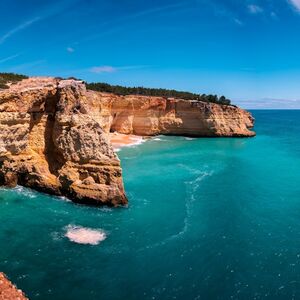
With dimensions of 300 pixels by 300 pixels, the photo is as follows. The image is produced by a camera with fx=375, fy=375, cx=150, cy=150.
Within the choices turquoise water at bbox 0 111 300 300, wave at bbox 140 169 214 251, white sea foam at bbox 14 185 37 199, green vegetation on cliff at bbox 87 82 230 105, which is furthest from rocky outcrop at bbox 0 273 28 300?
green vegetation on cliff at bbox 87 82 230 105

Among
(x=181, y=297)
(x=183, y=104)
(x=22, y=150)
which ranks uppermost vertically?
(x=183, y=104)

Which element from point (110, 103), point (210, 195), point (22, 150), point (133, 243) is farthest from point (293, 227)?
point (110, 103)

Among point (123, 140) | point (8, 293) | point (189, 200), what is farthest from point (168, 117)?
point (8, 293)

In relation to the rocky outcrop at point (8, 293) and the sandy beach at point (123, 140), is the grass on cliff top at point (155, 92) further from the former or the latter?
the rocky outcrop at point (8, 293)

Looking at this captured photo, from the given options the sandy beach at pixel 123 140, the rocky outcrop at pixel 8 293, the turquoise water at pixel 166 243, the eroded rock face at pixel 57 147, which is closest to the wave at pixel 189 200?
the turquoise water at pixel 166 243

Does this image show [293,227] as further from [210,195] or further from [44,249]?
[44,249]

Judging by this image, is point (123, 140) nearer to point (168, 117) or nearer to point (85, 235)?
point (168, 117)
